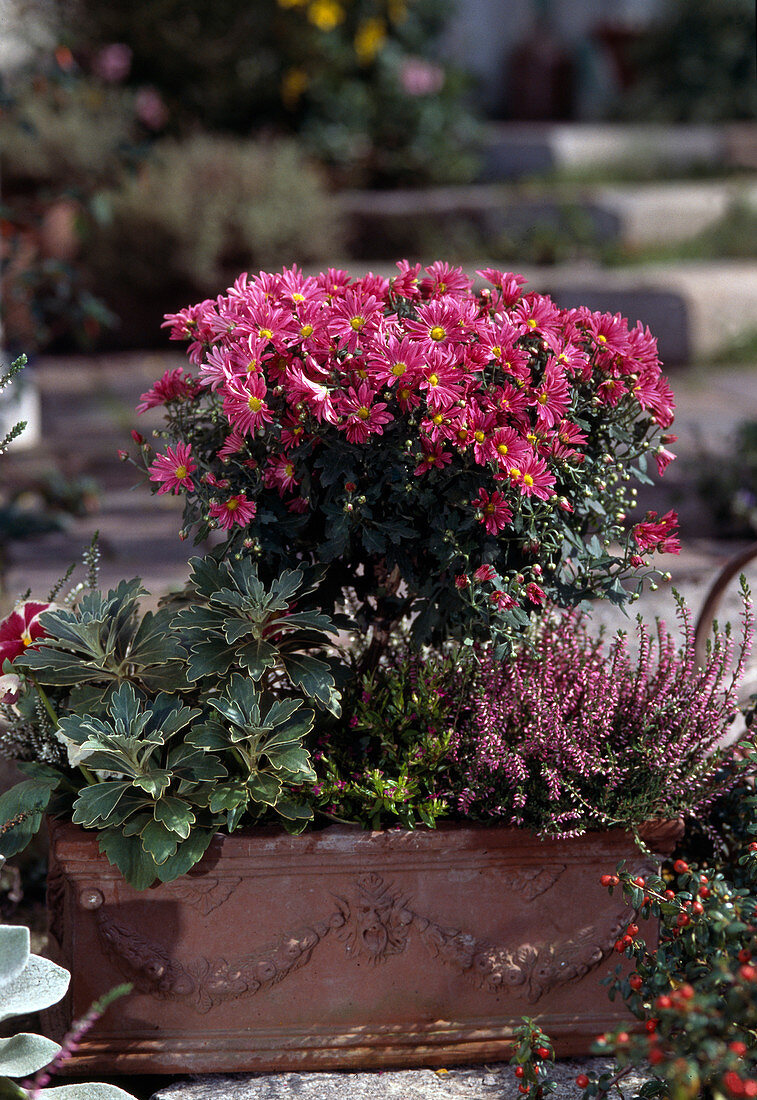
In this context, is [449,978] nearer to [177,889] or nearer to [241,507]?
[177,889]

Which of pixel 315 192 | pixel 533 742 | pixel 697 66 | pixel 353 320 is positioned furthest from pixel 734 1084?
pixel 697 66

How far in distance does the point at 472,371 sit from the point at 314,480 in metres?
0.29

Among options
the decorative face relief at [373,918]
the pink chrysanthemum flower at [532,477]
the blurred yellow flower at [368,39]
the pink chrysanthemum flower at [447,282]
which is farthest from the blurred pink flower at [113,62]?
the decorative face relief at [373,918]

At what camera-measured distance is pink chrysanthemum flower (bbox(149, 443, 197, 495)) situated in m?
1.58

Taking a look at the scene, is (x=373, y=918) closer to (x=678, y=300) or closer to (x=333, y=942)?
(x=333, y=942)

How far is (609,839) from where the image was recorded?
167 centimetres

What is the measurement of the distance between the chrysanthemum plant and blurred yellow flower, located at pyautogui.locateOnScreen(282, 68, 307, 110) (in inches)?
244

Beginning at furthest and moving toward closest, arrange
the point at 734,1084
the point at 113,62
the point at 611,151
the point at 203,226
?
the point at 611,151 < the point at 113,62 < the point at 203,226 < the point at 734,1084

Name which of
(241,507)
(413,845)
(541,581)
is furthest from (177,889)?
(541,581)

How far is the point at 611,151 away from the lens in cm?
823

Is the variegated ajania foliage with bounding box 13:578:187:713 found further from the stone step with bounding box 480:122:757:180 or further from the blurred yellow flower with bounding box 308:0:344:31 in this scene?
the stone step with bounding box 480:122:757:180

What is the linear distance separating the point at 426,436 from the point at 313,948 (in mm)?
782

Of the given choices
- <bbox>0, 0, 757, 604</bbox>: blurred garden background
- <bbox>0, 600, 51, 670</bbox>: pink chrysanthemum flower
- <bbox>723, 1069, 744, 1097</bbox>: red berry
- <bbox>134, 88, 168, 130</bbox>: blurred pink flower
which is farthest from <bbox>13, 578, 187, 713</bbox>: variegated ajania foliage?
<bbox>134, 88, 168, 130</bbox>: blurred pink flower

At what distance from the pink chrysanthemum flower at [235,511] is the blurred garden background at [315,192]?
2.55 metres
